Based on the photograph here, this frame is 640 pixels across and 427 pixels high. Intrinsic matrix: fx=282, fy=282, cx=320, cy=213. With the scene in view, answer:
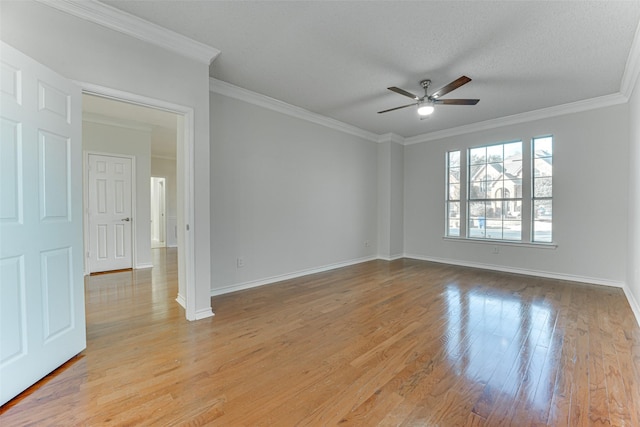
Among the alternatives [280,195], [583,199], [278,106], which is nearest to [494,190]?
[583,199]

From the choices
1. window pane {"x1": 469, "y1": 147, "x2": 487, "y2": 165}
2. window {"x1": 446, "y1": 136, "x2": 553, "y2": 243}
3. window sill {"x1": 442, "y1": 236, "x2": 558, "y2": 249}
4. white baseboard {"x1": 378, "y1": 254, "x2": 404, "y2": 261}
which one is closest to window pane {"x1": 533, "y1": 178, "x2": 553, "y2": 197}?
window {"x1": 446, "y1": 136, "x2": 553, "y2": 243}

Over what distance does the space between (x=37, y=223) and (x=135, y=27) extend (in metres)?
1.79

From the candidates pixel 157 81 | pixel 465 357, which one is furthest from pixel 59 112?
pixel 465 357

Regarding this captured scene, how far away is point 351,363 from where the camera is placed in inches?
82.4

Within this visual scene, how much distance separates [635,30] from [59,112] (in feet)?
15.5

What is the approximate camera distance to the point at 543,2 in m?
2.18

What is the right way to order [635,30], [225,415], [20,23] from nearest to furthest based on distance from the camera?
[225,415]
[20,23]
[635,30]

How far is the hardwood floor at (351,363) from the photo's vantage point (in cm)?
158

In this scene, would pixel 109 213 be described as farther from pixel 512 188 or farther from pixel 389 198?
pixel 512 188

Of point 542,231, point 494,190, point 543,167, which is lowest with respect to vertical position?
point 542,231

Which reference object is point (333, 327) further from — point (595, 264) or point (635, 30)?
point (595, 264)

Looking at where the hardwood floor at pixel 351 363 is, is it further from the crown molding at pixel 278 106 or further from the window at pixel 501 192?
the crown molding at pixel 278 106

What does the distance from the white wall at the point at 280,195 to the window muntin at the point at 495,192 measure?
2.07 meters

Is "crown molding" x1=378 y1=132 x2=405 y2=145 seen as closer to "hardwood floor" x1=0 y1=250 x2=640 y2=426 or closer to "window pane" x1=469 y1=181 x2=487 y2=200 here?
"window pane" x1=469 y1=181 x2=487 y2=200
